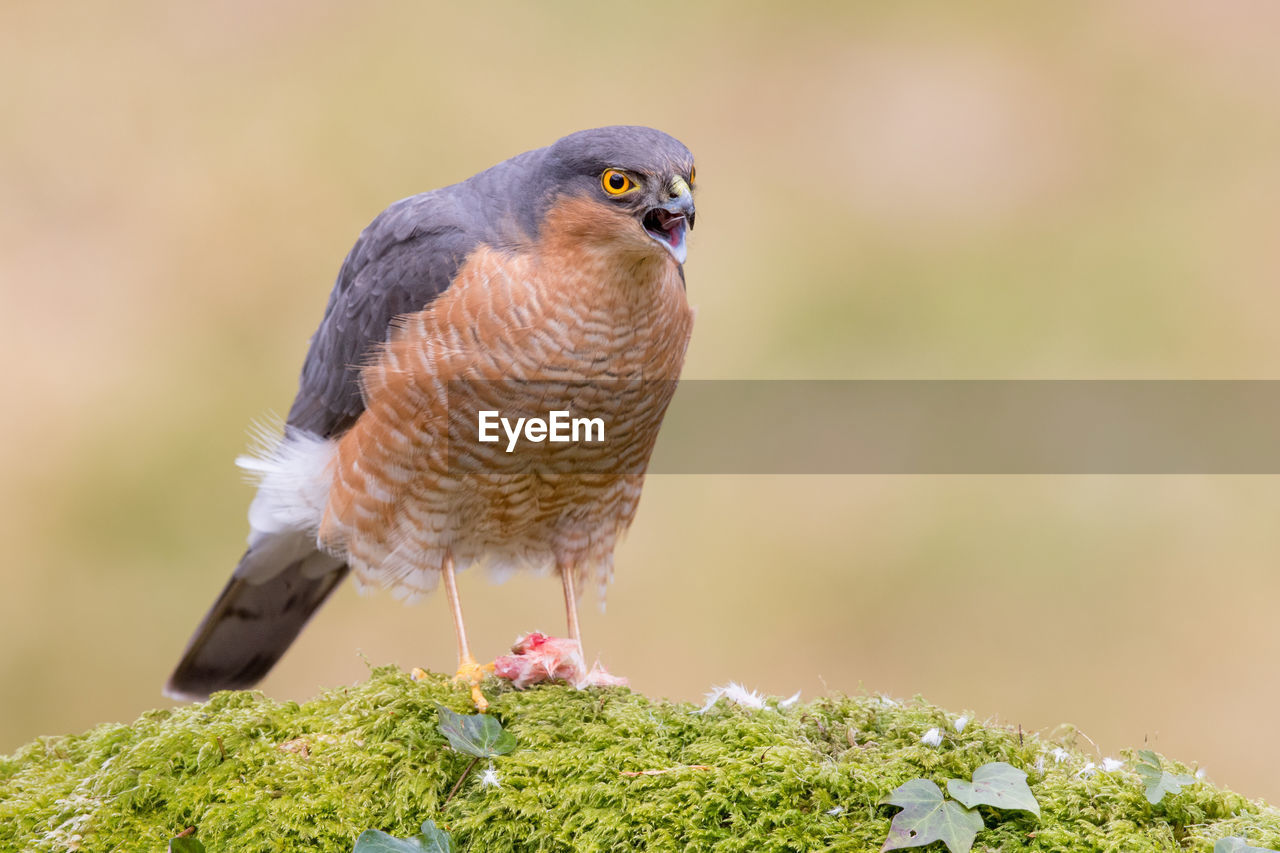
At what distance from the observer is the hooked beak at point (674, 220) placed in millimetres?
3146

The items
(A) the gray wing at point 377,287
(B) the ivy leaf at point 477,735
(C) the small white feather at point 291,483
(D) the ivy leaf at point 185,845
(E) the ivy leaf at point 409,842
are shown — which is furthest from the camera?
(C) the small white feather at point 291,483

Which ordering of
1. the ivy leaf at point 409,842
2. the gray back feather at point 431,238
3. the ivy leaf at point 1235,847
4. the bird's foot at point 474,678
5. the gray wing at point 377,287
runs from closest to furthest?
the ivy leaf at point 1235,847 < the ivy leaf at point 409,842 < the bird's foot at point 474,678 < the gray back feather at point 431,238 < the gray wing at point 377,287

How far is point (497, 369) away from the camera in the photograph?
3350 mm

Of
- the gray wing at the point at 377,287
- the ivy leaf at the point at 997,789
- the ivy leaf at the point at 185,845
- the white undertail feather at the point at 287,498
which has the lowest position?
the ivy leaf at the point at 185,845

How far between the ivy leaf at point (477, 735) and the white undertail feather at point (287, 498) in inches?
Answer: 54.6

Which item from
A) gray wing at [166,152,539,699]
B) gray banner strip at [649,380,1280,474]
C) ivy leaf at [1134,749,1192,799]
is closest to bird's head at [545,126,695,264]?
gray wing at [166,152,539,699]

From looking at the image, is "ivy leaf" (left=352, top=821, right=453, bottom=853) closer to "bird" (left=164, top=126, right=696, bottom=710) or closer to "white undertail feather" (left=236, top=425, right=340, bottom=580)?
"bird" (left=164, top=126, right=696, bottom=710)

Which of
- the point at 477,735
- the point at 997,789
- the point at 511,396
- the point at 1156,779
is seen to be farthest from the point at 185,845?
the point at 1156,779

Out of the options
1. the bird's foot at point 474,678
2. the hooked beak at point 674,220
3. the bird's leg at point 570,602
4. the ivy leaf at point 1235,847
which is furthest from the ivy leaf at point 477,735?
the ivy leaf at point 1235,847

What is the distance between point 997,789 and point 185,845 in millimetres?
1659

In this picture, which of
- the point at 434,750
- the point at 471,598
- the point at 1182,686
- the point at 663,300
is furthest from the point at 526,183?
the point at 1182,686

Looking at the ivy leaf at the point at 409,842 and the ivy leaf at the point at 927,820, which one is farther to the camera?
the ivy leaf at the point at 409,842

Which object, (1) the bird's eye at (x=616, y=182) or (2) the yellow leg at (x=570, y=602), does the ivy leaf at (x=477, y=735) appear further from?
(1) the bird's eye at (x=616, y=182)

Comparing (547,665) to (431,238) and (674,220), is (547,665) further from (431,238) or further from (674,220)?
(431,238)
